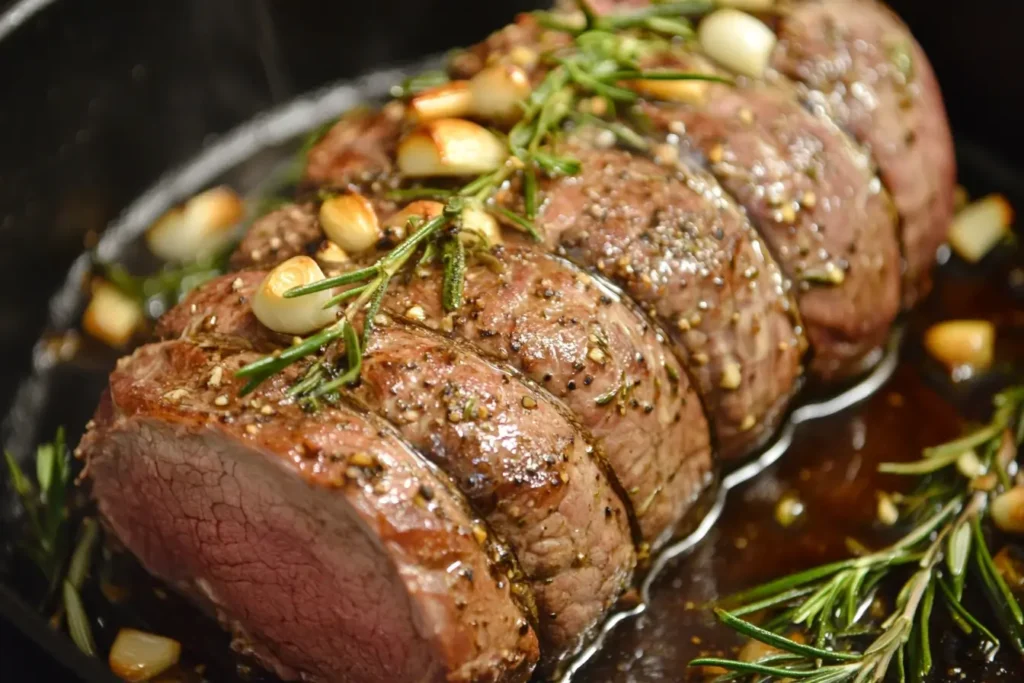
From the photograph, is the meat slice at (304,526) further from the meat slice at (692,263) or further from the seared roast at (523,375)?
the meat slice at (692,263)

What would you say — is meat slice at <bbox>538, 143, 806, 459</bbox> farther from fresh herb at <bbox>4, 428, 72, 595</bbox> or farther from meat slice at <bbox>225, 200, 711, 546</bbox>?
fresh herb at <bbox>4, 428, 72, 595</bbox>

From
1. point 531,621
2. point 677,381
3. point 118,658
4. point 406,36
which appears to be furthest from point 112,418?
point 406,36

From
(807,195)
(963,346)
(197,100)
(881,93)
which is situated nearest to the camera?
(807,195)

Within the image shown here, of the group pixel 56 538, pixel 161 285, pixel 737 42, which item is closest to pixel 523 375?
pixel 737 42

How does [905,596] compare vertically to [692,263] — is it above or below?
below

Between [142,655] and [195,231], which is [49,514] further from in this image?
[195,231]

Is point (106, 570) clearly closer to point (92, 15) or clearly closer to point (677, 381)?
point (677, 381)
